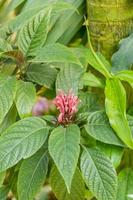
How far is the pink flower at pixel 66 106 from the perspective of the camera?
69cm

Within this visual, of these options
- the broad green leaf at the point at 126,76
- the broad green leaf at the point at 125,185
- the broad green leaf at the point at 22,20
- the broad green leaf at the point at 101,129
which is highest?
the broad green leaf at the point at 22,20

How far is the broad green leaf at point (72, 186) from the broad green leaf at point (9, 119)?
0.35 ft

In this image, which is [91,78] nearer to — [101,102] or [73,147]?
[101,102]

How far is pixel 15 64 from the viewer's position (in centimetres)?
78

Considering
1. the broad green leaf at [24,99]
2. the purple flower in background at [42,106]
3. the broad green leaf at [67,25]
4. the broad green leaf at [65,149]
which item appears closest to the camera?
the broad green leaf at [65,149]

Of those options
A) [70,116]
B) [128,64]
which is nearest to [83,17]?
[128,64]

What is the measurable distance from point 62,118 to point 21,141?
7cm

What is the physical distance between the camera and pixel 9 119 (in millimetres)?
779

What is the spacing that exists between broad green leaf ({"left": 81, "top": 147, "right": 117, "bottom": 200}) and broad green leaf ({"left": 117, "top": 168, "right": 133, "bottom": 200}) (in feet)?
0.25

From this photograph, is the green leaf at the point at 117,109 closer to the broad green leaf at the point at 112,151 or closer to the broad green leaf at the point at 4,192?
the broad green leaf at the point at 112,151

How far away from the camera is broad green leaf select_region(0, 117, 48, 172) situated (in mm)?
660

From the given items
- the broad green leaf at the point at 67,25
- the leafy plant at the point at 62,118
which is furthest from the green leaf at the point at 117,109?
the broad green leaf at the point at 67,25

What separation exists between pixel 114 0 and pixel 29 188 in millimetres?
358

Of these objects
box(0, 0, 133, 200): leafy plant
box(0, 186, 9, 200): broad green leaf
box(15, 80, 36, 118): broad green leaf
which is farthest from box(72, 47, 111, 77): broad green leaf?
box(0, 186, 9, 200): broad green leaf
